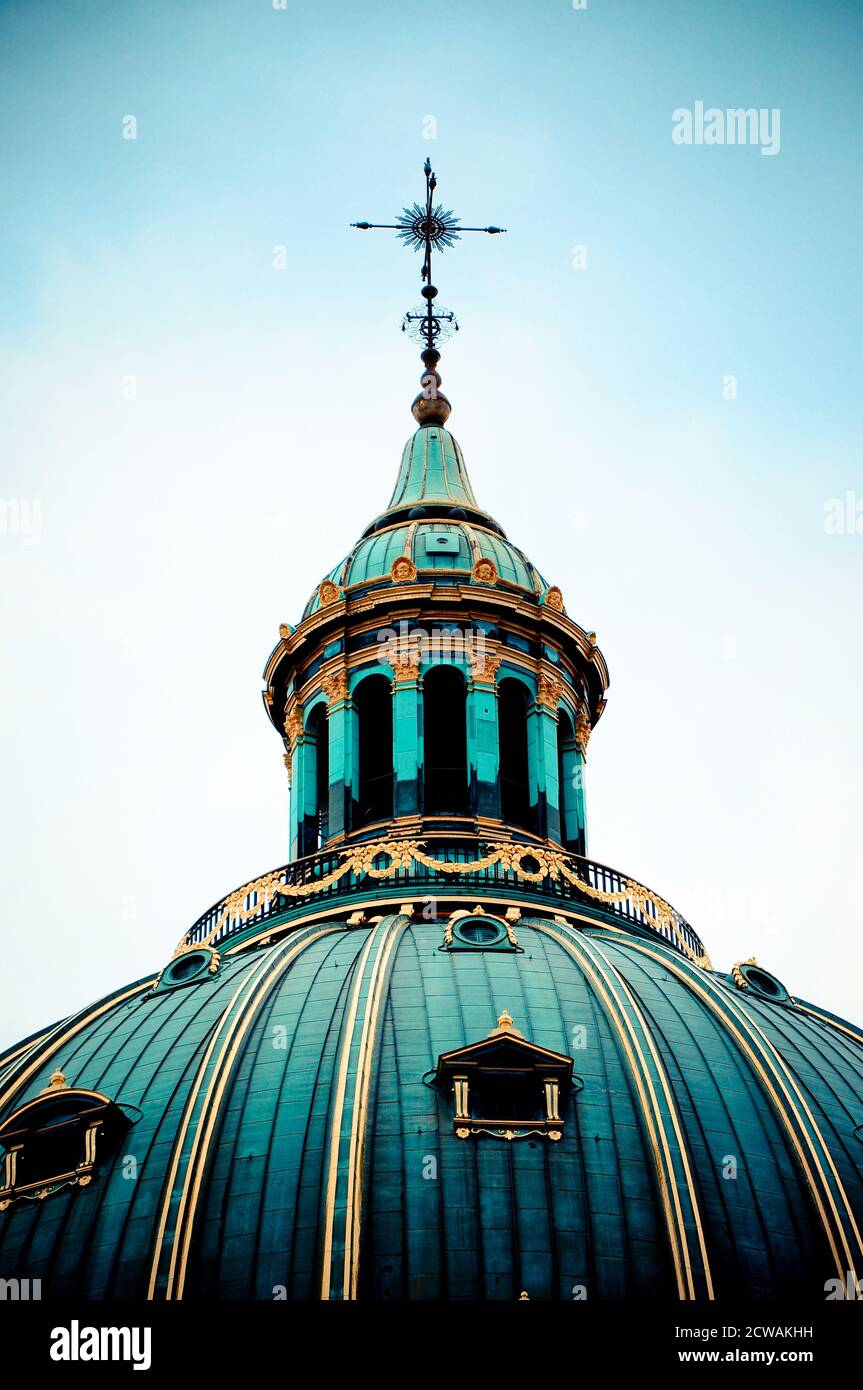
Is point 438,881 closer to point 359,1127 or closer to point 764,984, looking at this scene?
point 764,984

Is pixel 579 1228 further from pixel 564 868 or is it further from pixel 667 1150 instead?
pixel 564 868

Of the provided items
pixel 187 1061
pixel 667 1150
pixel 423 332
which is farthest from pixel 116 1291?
pixel 423 332

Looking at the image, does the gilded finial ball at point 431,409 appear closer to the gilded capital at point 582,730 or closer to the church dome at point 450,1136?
the gilded capital at point 582,730

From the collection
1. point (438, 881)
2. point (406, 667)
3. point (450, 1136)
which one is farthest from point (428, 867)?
point (450, 1136)

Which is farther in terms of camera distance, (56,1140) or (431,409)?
(431,409)

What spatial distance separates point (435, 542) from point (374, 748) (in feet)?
19.9

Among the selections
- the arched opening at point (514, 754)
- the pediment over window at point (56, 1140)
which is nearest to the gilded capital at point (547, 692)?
the arched opening at point (514, 754)

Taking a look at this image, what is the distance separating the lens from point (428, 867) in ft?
150

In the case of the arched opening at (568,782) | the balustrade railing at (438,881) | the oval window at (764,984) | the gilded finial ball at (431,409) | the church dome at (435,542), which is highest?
the gilded finial ball at (431,409)

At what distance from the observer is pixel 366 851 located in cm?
4619

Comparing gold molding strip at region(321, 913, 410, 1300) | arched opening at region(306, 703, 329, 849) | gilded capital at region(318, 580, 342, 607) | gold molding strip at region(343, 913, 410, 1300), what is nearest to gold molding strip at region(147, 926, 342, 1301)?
gold molding strip at region(321, 913, 410, 1300)

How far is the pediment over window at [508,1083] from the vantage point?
34.9 meters

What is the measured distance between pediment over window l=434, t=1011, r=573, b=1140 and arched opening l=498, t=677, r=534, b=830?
13567 millimetres

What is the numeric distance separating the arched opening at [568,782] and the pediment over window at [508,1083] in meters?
14.9
